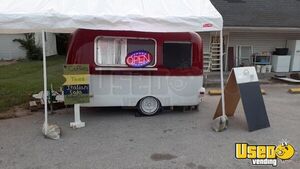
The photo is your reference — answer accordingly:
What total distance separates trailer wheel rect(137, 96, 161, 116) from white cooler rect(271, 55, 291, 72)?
963 cm

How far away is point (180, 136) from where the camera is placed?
5.99 m

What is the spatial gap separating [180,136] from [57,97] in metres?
3.39

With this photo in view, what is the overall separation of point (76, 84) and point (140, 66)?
5.07 ft

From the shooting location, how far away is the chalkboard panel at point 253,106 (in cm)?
627

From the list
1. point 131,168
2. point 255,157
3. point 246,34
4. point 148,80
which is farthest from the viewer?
point 246,34

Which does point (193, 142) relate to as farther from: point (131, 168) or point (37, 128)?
point (37, 128)

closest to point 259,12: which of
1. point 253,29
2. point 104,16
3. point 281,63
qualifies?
point 253,29

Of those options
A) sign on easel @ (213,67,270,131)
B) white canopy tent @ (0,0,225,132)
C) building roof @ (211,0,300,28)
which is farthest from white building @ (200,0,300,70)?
white canopy tent @ (0,0,225,132)

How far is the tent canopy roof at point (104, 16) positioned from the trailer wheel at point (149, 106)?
7.12ft

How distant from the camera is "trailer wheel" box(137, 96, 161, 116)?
24.1 feet

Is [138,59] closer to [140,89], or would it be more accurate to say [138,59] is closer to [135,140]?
[140,89]

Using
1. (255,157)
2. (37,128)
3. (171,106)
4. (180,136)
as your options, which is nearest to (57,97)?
(37,128)

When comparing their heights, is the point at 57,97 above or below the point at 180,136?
above

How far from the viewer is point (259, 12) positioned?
14.9 meters
